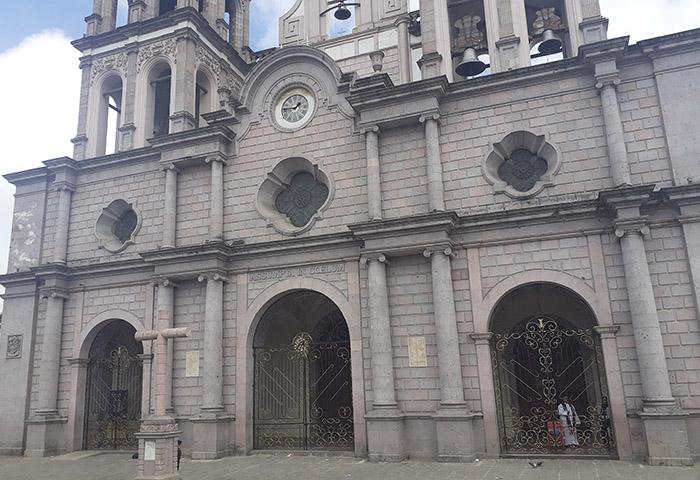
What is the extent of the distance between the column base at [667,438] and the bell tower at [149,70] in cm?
1647

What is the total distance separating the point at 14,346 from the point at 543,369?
1736 cm

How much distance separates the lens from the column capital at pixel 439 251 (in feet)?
49.7

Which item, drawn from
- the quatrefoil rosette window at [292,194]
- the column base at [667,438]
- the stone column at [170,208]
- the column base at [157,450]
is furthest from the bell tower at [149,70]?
the column base at [667,438]

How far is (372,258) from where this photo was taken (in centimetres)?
1581

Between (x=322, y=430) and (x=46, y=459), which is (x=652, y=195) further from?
(x=46, y=459)

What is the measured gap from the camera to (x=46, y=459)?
58.1 ft

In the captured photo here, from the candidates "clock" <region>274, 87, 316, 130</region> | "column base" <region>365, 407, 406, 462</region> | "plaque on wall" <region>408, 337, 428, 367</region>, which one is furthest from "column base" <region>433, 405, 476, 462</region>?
"clock" <region>274, 87, 316, 130</region>

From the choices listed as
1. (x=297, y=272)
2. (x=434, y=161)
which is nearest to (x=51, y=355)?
(x=297, y=272)

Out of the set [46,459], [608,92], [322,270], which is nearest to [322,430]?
[322,270]

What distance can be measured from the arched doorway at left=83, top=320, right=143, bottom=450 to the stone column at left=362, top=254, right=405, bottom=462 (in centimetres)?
817

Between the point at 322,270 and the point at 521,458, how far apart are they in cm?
724

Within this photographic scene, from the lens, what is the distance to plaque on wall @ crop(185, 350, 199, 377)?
17.4 metres

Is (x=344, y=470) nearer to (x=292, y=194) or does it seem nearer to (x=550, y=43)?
(x=292, y=194)

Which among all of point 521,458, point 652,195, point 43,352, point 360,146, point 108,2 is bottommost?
point 521,458
